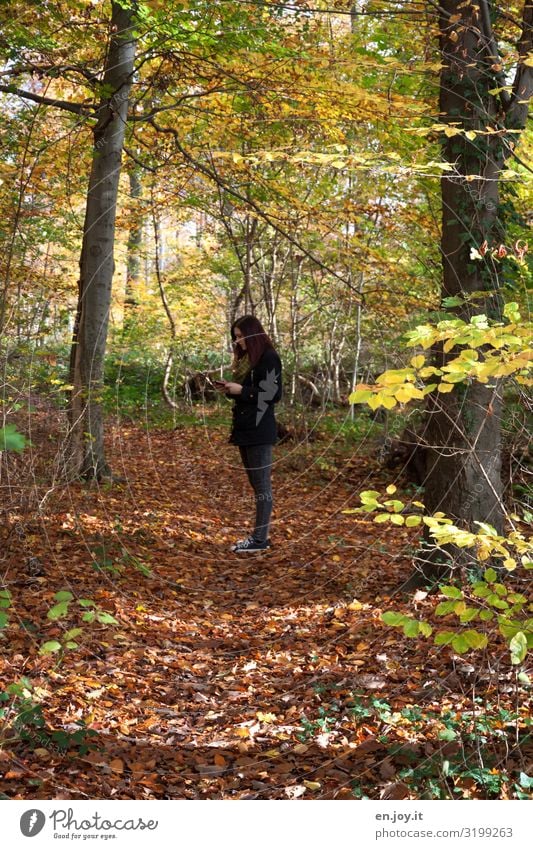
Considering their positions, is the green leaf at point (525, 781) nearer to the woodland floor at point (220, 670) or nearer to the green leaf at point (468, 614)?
the woodland floor at point (220, 670)

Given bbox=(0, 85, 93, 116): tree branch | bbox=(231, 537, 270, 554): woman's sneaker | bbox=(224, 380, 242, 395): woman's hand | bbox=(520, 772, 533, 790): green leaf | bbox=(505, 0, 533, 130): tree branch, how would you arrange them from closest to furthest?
bbox=(520, 772, 533, 790): green leaf, bbox=(505, 0, 533, 130): tree branch, bbox=(224, 380, 242, 395): woman's hand, bbox=(231, 537, 270, 554): woman's sneaker, bbox=(0, 85, 93, 116): tree branch

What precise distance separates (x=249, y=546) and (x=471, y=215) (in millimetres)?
2526

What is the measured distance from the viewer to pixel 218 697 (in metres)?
3.09

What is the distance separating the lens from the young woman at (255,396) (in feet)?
14.9

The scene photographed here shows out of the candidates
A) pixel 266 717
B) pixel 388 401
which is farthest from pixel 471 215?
pixel 266 717

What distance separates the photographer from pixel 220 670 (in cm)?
334

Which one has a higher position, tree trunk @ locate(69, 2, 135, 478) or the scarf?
tree trunk @ locate(69, 2, 135, 478)

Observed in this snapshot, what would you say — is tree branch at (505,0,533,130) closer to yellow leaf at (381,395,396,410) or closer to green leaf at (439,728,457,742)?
yellow leaf at (381,395,396,410)

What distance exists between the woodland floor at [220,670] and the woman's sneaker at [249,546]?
6cm

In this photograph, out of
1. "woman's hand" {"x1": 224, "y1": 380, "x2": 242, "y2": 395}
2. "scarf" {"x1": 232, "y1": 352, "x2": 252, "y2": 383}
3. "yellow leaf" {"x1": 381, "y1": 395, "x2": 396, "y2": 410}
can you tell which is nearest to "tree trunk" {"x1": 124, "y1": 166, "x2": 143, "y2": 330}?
"scarf" {"x1": 232, "y1": 352, "x2": 252, "y2": 383}

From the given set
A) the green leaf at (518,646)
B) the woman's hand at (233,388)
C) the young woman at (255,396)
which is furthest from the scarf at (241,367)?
the green leaf at (518,646)

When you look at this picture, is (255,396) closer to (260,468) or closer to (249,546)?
(260,468)

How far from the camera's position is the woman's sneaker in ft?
16.2

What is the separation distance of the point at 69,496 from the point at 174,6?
123 inches
